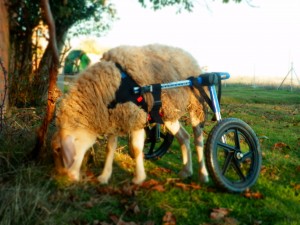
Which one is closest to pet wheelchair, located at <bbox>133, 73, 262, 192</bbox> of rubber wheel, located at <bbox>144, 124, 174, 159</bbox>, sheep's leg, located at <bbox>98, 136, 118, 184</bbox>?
sheep's leg, located at <bbox>98, 136, 118, 184</bbox>

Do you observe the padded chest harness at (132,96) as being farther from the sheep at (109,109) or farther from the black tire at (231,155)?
the black tire at (231,155)

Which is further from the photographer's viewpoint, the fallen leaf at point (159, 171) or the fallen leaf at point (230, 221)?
the fallen leaf at point (159, 171)

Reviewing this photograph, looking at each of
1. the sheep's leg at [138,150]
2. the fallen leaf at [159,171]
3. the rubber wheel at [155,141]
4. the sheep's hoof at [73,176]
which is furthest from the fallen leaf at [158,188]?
the rubber wheel at [155,141]

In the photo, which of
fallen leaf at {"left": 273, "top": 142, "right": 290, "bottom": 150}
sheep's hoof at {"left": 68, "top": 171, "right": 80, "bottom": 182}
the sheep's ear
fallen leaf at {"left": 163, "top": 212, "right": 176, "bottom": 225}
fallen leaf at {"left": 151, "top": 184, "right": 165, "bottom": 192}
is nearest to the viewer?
fallen leaf at {"left": 163, "top": 212, "right": 176, "bottom": 225}

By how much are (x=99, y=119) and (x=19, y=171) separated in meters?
1.03

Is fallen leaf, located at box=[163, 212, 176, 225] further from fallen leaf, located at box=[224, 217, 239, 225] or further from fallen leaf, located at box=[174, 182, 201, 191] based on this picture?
fallen leaf, located at box=[174, 182, 201, 191]

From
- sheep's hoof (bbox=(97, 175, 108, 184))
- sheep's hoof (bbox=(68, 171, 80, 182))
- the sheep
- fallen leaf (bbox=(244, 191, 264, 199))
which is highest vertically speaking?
the sheep

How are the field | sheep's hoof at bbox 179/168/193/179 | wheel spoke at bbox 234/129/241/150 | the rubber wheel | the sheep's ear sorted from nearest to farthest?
the field → the sheep's ear → wheel spoke at bbox 234/129/241/150 → sheep's hoof at bbox 179/168/193/179 → the rubber wheel

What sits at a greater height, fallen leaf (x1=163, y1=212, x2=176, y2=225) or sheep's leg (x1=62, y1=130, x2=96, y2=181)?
sheep's leg (x1=62, y1=130, x2=96, y2=181)

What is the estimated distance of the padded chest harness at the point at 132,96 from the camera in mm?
4750

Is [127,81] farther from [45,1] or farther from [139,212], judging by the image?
[45,1]

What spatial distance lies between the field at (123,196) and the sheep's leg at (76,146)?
16 cm

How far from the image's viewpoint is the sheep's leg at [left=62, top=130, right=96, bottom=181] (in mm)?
4594

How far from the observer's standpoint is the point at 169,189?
4930mm
